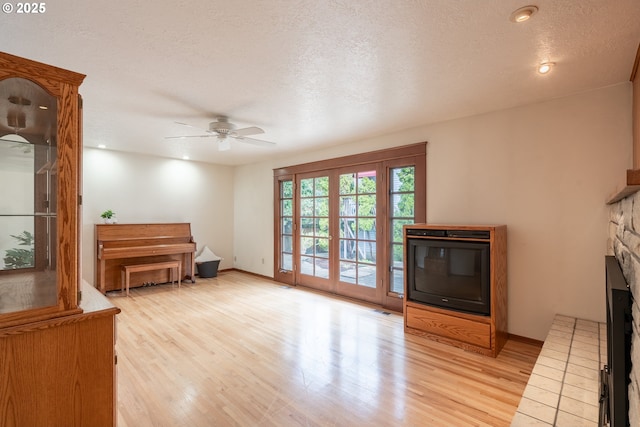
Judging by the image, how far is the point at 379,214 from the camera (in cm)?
425

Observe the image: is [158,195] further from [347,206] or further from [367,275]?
[367,275]

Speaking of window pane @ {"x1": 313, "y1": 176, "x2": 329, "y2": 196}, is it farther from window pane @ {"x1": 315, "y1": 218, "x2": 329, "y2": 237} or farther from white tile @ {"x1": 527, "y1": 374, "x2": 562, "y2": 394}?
white tile @ {"x1": 527, "y1": 374, "x2": 562, "y2": 394}

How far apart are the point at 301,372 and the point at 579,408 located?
72.5 inches

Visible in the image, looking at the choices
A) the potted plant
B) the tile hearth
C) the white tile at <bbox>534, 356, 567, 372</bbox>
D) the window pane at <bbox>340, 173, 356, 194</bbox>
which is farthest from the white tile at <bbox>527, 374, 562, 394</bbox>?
the potted plant

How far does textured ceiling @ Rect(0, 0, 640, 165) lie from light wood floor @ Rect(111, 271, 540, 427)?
247 cm

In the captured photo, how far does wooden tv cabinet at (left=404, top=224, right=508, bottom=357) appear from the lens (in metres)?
2.84

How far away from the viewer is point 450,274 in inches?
123

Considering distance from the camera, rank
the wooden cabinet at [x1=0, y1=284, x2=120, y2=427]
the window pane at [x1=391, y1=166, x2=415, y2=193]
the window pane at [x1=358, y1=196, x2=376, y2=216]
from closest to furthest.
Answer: the wooden cabinet at [x1=0, y1=284, x2=120, y2=427], the window pane at [x1=391, y1=166, x2=415, y2=193], the window pane at [x1=358, y1=196, x2=376, y2=216]

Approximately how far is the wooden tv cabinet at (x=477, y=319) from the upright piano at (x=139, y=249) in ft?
14.2

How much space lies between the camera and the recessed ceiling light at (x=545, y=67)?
88.0 inches

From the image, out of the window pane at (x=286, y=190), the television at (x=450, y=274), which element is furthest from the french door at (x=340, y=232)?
the television at (x=450, y=274)

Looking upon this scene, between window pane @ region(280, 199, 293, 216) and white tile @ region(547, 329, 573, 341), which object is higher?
window pane @ region(280, 199, 293, 216)

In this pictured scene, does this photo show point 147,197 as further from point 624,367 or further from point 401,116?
point 624,367

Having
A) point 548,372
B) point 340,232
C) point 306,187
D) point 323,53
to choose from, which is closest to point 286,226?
point 306,187
